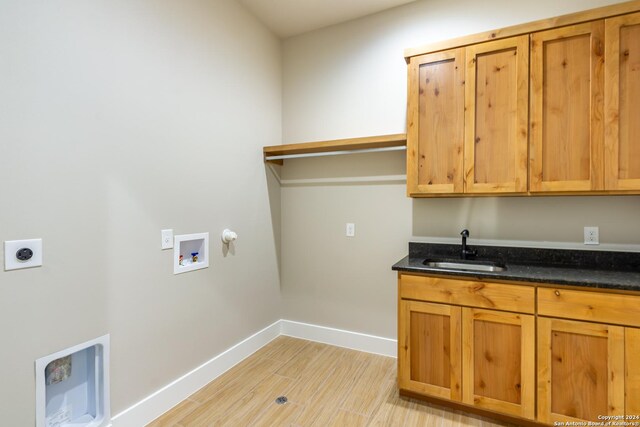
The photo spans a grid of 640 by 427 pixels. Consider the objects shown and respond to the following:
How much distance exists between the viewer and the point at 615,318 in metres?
1.61

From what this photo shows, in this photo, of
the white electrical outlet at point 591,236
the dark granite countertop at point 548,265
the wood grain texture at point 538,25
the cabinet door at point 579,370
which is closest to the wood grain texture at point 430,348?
the dark granite countertop at point 548,265

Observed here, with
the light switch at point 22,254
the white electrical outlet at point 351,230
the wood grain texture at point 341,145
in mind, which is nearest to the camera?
the light switch at point 22,254

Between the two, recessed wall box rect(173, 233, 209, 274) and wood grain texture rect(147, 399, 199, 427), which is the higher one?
recessed wall box rect(173, 233, 209, 274)

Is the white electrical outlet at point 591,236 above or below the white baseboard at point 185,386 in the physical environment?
above

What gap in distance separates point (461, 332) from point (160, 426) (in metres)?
1.90

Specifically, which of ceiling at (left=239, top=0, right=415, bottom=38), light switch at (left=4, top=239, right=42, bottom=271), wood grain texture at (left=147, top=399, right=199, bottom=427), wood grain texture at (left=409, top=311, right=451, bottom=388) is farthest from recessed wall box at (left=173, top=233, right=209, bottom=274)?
ceiling at (left=239, top=0, right=415, bottom=38)

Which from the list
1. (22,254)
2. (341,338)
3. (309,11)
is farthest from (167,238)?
(309,11)

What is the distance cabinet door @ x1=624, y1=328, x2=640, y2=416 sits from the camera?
5.18 feet

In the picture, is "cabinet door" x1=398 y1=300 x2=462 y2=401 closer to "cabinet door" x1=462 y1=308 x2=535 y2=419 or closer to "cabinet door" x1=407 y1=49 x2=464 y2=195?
"cabinet door" x1=462 y1=308 x2=535 y2=419

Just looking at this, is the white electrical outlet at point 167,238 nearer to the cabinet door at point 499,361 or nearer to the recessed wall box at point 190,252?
the recessed wall box at point 190,252

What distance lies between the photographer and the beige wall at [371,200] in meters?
2.22

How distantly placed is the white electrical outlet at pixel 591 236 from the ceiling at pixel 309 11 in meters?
2.18

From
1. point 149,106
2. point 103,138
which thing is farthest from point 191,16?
point 103,138

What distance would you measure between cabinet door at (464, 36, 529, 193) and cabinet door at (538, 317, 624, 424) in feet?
2.78
